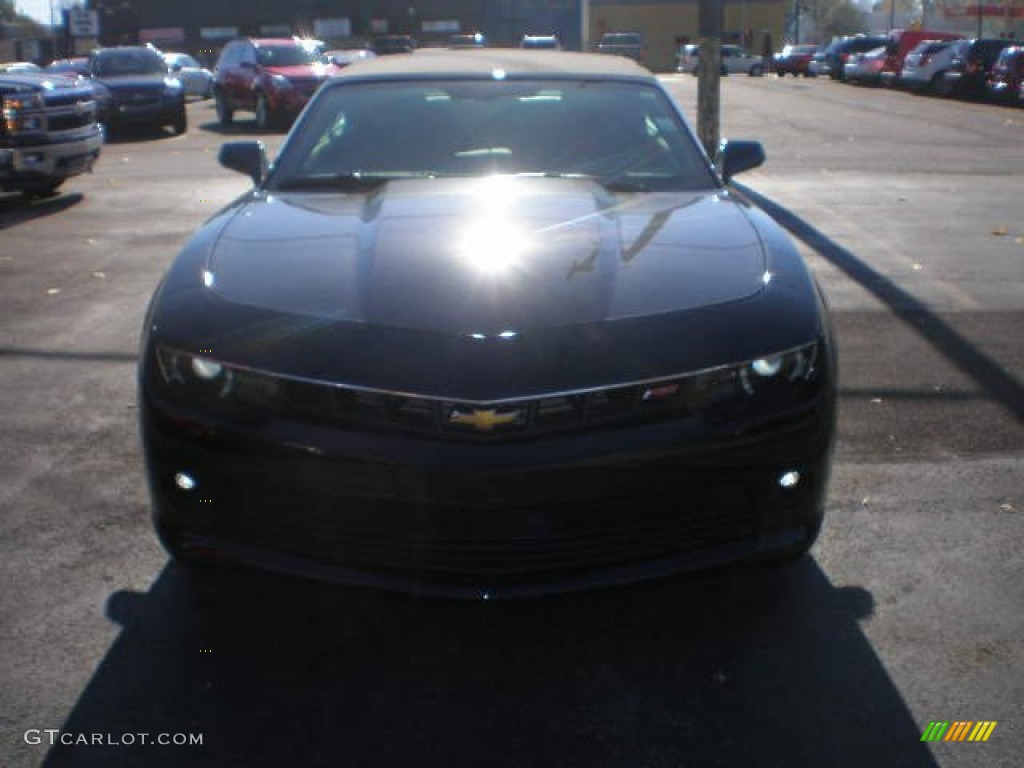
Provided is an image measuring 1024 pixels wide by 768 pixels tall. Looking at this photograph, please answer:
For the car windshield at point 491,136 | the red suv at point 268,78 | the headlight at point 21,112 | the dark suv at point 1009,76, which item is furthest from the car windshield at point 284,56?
the car windshield at point 491,136

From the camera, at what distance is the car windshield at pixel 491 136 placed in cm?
488

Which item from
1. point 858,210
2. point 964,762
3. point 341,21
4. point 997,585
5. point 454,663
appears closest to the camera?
point 964,762

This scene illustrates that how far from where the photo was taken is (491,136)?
5094mm

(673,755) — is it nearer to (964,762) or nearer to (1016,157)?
(964,762)

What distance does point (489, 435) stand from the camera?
310 centimetres

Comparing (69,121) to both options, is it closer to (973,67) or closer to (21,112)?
(21,112)

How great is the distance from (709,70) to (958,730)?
1101cm

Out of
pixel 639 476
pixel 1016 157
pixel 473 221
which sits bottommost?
pixel 1016 157

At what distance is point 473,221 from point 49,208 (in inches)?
370

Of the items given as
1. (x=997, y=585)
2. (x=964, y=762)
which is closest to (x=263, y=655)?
(x=964, y=762)

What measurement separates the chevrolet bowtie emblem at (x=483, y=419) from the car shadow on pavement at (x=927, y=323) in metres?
2.65

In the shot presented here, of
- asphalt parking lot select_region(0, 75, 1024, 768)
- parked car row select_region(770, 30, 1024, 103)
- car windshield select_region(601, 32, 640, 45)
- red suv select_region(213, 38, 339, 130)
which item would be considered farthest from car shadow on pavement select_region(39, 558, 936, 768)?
car windshield select_region(601, 32, 640, 45)

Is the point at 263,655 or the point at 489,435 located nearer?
the point at 489,435
